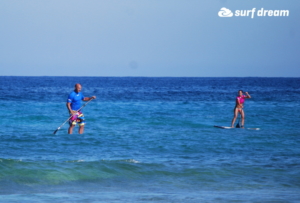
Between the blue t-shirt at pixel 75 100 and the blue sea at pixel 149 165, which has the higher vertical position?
the blue t-shirt at pixel 75 100

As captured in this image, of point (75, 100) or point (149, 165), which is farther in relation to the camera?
point (75, 100)

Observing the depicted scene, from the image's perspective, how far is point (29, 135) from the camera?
1566cm

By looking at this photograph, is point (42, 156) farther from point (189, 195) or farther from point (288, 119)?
point (288, 119)

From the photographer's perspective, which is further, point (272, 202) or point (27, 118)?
point (27, 118)

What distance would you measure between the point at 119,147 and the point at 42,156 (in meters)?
2.41

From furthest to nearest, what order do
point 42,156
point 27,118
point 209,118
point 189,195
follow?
point 209,118
point 27,118
point 42,156
point 189,195

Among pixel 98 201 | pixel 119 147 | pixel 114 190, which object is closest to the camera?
pixel 98 201

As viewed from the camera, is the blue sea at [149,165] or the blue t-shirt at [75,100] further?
the blue t-shirt at [75,100]

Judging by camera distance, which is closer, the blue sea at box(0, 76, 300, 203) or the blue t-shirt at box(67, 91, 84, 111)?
the blue sea at box(0, 76, 300, 203)

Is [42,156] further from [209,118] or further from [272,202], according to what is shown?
[209,118]

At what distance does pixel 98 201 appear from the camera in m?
7.46

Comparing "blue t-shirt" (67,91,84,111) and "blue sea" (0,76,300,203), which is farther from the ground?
"blue t-shirt" (67,91,84,111)

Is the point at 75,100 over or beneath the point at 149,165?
over

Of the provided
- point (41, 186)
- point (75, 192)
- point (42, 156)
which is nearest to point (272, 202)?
point (75, 192)
